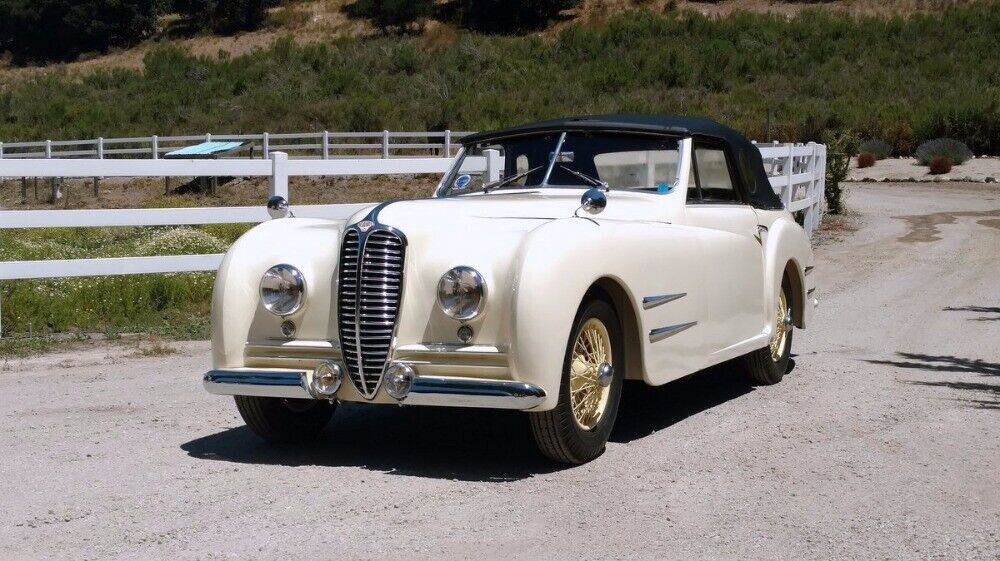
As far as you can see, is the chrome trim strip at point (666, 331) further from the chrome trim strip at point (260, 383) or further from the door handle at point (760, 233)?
the chrome trim strip at point (260, 383)

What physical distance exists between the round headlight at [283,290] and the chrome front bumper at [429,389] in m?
0.30

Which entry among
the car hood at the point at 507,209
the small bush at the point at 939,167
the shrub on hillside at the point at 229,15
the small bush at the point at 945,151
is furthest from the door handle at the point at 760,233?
the shrub on hillside at the point at 229,15

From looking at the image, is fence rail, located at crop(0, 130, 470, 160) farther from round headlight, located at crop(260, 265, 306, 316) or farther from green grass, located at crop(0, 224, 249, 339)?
round headlight, located at crop(260, 265, 306, 316)

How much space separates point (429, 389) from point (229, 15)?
7364cm

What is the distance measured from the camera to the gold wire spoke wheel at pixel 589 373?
20.3ft

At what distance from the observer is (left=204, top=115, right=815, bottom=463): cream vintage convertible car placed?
588 cm

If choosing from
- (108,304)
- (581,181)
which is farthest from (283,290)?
(108,304)

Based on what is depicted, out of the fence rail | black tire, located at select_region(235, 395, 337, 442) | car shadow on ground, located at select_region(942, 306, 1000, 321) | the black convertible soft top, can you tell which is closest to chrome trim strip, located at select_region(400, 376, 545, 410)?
black tire, located at select_region(235, 395, 337, 442)

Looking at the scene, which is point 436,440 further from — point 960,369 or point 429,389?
point 960,369

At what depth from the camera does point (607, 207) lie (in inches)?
280

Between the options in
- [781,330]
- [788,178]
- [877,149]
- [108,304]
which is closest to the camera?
[781,330]

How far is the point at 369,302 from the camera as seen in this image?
6059 millimetres

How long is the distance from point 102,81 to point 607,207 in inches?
2364

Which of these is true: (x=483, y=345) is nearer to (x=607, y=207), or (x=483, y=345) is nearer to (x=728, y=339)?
(x=607, y=207)
